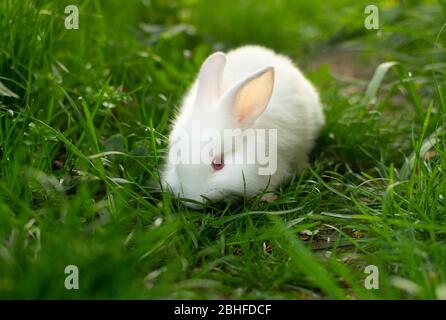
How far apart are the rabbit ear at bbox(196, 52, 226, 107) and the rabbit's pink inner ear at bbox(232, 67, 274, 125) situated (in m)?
0.14

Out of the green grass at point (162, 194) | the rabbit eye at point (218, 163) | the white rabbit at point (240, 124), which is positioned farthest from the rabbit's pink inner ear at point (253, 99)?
the green grass at point (162, 194)

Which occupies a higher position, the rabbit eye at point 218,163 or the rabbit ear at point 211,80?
the rabbit ear at point 211,80

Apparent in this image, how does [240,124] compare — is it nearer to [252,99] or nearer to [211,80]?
[252,99]

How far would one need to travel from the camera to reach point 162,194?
294cm

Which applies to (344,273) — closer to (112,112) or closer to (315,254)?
(315,254)

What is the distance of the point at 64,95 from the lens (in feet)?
11.7

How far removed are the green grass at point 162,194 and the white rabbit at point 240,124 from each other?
95 mm

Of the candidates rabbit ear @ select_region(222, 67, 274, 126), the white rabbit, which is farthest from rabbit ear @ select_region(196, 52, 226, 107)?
rabbit ear @ select_region(222, 67, 274, 126)

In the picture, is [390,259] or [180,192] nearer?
[390,259]

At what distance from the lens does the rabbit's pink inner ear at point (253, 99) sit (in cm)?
319

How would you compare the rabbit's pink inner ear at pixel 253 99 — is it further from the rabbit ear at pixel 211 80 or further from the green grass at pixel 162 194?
the green grass at pixel 162 194

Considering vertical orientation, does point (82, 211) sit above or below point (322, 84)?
below
